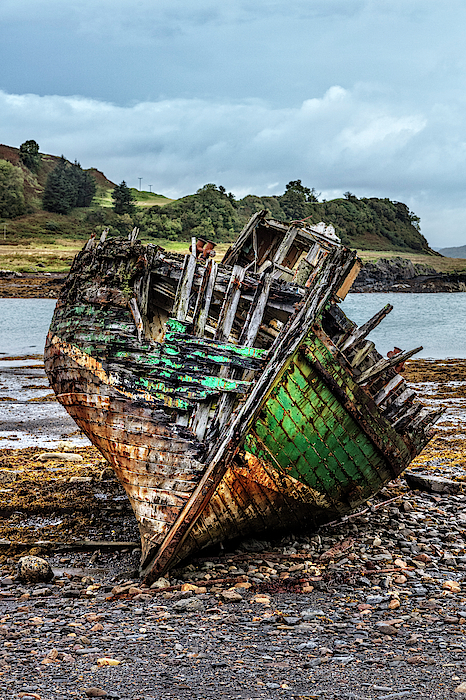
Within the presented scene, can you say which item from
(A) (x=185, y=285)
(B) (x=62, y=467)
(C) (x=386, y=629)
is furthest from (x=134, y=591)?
(B) (x=62, y=467)

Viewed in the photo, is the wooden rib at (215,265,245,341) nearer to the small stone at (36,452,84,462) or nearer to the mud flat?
the small stone at (36,452,84,462)

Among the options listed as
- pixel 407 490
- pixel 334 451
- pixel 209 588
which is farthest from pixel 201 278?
pixel 407 490

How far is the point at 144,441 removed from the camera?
22.2ft

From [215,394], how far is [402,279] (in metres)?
111

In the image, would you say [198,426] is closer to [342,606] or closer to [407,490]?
[342,606]

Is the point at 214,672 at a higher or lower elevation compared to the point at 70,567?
higher

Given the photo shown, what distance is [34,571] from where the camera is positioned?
21.9ft

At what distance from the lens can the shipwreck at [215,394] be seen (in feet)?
21.8

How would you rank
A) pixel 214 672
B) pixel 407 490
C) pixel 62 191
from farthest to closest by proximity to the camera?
1. pixel 62 191
2. pixel 407 490
3. pixel 214 672

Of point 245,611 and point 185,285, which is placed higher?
point 185,285

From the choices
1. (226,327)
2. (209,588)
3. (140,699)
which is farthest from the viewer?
(226,327)

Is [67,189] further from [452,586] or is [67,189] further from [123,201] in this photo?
[452,586]

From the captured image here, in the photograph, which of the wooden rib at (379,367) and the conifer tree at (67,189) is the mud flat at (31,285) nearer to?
the conifer tree at (67,189)

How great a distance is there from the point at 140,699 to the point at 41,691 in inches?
27.2
